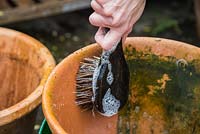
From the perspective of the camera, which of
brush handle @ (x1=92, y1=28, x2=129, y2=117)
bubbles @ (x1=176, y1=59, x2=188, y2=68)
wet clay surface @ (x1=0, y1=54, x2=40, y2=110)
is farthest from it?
wet clay surface @ (x1=0, y1=54, x2=40, y2=110)

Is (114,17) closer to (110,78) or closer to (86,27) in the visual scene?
(110,78)

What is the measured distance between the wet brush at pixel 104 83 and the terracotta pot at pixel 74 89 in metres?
0.02

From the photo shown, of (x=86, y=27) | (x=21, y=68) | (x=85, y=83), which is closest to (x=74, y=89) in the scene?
(x=85, y=83)

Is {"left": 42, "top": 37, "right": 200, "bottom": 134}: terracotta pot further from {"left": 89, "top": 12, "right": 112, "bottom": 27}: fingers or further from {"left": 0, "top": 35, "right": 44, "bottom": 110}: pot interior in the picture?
{"left": 0, "top": 35, "right": 44, "bottom": 110}: pot interior

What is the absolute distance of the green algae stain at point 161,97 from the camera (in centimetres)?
141

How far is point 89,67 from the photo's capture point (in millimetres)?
1321

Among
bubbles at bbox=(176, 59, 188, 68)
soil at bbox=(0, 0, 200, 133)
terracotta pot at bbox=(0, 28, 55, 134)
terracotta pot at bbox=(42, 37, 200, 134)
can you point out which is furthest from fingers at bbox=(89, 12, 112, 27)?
soil at bbox=(0, 0, 200, 133)

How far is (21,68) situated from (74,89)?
52 centimetres

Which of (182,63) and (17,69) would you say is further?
(17,69)

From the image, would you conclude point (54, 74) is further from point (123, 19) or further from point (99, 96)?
point (123, 19)

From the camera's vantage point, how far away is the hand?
1090 millimetres

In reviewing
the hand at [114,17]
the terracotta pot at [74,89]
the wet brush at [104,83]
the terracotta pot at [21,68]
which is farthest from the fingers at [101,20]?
the terracotta pot at [21,68]

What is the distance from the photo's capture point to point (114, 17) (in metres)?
1.10

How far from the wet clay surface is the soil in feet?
3.01
